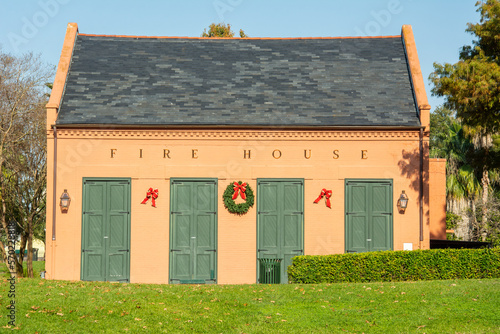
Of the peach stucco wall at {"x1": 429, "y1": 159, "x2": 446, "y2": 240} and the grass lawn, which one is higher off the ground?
the peach stucco wall at {"x1": 429, "y1": 159, "x2": 446, "y2": 240}

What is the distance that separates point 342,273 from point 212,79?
9.54 meters

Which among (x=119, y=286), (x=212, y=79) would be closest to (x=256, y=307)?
(x=119, y=286)

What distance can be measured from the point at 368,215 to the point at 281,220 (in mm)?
3128

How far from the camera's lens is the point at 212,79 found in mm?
23922

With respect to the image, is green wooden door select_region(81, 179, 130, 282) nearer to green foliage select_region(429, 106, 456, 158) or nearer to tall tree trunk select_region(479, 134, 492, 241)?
tall tree trunk select_region(479, 134, 492, 241)

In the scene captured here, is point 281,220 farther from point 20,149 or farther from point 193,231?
point 20,149

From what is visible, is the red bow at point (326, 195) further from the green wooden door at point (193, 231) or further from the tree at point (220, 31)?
the tree at point (220, 31)

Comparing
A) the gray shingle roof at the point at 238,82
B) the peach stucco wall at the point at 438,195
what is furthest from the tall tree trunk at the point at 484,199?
the gray shingle roof at the point at 238,82

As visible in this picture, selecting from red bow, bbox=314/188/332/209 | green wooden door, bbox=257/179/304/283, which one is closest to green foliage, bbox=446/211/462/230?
red bow, bbox=314/188/332/209

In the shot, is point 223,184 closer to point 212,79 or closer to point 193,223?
point 193,223

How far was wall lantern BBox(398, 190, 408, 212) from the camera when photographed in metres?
21.7

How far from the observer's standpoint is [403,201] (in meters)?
21.7

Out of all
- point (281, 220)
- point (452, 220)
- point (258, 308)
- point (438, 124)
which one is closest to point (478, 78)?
point (281, 220)

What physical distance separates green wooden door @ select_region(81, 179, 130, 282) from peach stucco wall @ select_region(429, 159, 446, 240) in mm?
11893
